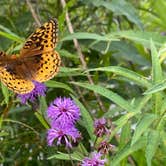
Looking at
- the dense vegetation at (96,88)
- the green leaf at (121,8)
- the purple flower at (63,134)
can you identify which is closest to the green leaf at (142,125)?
the dense vegetation at (96,88)

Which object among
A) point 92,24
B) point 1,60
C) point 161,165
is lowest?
→ point 161,165

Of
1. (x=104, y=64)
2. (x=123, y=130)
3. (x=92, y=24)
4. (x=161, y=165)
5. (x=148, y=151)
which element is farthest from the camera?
(x=92, y=24)

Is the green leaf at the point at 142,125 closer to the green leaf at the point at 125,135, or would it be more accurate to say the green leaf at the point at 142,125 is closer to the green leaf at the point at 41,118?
the green leaf at the point at 125,135

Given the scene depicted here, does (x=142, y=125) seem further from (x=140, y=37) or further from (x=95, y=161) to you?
(x=140, y=37)

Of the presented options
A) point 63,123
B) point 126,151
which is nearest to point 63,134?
point 63,123

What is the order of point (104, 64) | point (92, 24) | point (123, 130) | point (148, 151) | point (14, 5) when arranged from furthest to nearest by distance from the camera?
point (14, 5) < point (92, 24) < point (104, 64) < point (123, 130) < point (148, 151)

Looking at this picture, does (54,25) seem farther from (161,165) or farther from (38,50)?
(161,165)

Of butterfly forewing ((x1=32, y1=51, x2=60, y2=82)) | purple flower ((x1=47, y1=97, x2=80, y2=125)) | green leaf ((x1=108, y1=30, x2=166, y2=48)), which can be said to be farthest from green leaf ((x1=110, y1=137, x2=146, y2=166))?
green leaf ((x1=108, y1=30, x2=166, y2=48))

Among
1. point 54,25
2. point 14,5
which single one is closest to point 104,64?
point 54,25
